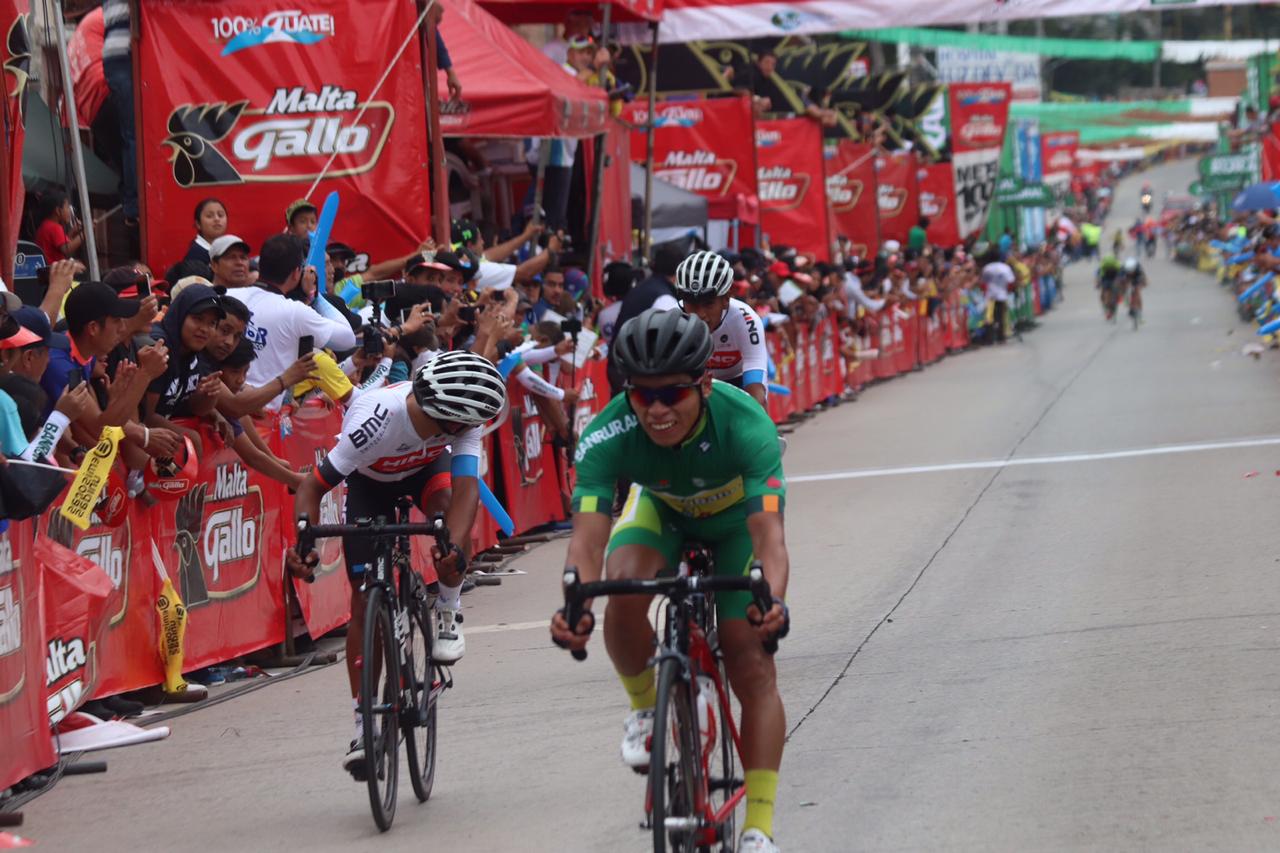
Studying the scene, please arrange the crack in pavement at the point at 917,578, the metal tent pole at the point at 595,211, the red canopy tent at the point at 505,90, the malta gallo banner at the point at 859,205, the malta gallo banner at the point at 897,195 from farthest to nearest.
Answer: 1. the malta gallo banner at the point at 897,195
2. the malta gallo banner at the point at 859,205
3. the metal tent pole at the point at 595,211
4. the red canopy tent at the point at 505,90
5. the crack in pavement at the point at 917,578

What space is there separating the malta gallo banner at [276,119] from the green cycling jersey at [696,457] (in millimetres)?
8031

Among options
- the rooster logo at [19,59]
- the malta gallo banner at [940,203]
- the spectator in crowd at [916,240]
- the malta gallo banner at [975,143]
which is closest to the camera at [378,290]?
the rooster logo at [19,59]

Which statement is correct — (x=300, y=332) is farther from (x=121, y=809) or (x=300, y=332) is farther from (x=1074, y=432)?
(x=1074, y=432)

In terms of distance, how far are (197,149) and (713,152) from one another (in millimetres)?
12641

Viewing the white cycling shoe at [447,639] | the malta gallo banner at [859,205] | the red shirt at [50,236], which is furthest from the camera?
the malta gallo banner at [859,205]

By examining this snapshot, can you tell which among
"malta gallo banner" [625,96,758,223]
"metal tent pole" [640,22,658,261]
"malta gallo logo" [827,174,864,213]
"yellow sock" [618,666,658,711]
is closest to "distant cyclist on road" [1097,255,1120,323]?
"malta gallo logo" [827,174,864,213]

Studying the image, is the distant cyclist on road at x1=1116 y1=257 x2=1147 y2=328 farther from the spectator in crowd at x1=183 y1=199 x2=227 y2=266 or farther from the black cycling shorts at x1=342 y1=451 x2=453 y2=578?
the black cycling shorts at x1=342 y1=451 x2=453 y2=578

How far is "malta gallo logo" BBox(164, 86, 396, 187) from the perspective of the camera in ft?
42.1

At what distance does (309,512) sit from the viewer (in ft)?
21.5

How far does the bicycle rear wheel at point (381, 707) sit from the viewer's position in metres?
6.09

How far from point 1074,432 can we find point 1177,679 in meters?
11.3

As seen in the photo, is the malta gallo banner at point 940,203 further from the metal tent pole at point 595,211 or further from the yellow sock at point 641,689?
the yellow sock at point 641,689

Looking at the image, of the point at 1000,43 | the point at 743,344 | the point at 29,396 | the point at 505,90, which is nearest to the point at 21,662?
the point at 29,396

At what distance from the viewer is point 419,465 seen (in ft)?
23.1
